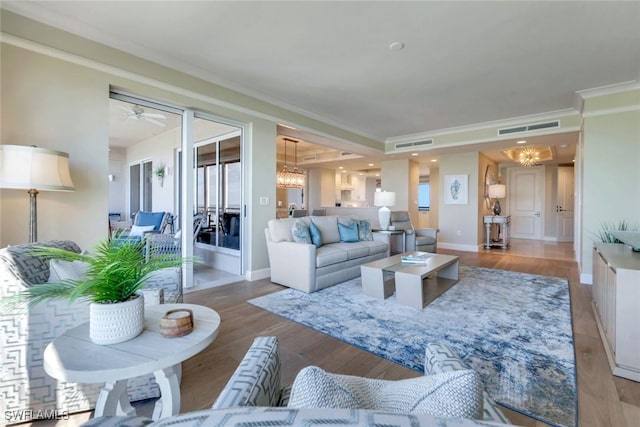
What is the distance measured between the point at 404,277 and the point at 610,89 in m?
3.98

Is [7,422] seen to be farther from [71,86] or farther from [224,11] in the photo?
→ [224,11]

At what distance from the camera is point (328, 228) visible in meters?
4.62

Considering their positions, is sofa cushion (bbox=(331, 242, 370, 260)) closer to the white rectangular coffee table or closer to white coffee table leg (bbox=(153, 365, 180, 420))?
the white rectangular coffee table

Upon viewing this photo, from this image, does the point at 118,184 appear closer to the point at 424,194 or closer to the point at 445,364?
the point at 445,364

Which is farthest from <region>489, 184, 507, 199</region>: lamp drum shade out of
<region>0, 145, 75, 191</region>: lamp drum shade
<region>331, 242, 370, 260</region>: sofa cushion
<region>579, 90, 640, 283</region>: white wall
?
<region>0, 145, 75, 191</region>: lamp drum shade

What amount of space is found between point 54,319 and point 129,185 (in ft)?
13.8

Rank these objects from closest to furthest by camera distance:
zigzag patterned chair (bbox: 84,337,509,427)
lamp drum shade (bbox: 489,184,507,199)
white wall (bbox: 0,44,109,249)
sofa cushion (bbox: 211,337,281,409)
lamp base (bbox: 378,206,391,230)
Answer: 1. zigzag patterned chair (bbox: 84,337,509,427)
2. sofa cushion (bbox: 211,337,281,409)
3. white wall (bbox: 0,44,109,249)
4. lamp base (bbox: 378,206,391,230)
5. lamp drum shade (bbox: 489,184,507,199)

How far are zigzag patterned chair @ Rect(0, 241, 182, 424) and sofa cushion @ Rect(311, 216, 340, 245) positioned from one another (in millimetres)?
3246

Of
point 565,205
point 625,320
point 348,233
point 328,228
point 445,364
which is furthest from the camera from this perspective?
point 565,205

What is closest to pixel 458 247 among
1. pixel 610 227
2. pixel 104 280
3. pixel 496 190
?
pixel 496 190

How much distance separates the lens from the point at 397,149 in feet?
23.3

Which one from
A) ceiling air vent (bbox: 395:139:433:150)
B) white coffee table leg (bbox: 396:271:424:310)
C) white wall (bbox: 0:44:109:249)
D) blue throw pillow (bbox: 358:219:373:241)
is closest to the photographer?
white wall (bbox: 0:44:109:249)

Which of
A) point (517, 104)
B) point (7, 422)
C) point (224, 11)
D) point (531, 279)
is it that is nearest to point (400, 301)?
point (531, 279)

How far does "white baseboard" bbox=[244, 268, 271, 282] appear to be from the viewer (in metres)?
4.29
